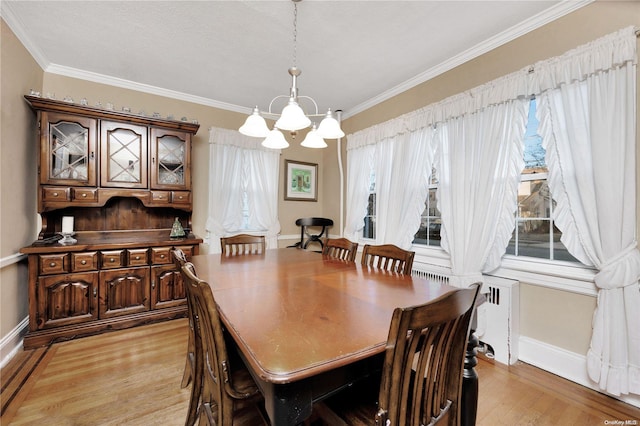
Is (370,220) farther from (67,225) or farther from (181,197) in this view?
(67,225)

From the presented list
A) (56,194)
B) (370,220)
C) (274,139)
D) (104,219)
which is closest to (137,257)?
(104,219)

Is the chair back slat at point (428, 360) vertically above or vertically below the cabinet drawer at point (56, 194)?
below

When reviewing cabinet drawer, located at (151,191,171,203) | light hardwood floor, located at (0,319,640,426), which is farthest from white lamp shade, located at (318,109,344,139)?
cabinet drawer, located at (151,191,171,203)

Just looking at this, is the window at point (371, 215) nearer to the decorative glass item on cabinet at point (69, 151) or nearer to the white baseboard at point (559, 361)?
the white baseboard at point (559, 361)

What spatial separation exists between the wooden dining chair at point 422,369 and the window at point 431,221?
2.02 metres

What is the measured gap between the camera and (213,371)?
3.38 ft

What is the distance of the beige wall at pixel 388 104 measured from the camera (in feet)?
5.89

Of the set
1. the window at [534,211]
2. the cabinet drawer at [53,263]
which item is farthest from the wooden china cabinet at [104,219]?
the window at [534,211]

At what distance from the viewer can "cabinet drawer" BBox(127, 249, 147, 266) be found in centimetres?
262

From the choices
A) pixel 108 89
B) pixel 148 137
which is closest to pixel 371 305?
pixel 148 137

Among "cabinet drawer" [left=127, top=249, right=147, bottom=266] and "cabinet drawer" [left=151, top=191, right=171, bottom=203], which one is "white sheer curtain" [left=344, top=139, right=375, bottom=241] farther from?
"cabinet drawer" [left=127, top=249, right=147, bottom=266]

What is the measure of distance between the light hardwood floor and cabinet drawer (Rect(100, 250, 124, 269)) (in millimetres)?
704

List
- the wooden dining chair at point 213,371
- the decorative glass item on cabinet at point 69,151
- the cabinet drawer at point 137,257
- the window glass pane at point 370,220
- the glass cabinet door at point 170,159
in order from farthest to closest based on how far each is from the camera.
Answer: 1. the window glass pane at point 370,220
2. the glass cabinet door at point 170,159
3. the cabinet drawer at point 137,257
4. the decorative glass item on cabinet at point 69,151
5. the wooden dining chair at point 213,371

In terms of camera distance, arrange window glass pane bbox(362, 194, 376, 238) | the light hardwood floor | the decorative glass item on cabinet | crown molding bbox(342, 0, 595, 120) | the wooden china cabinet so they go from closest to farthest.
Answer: the light hardwood floor < crown molding bbox(342, 0, 595, 120) < the wooden china cabinet < the decorative glass item on cabinet < window glass pane bbox(362, 194, 376, 238)
